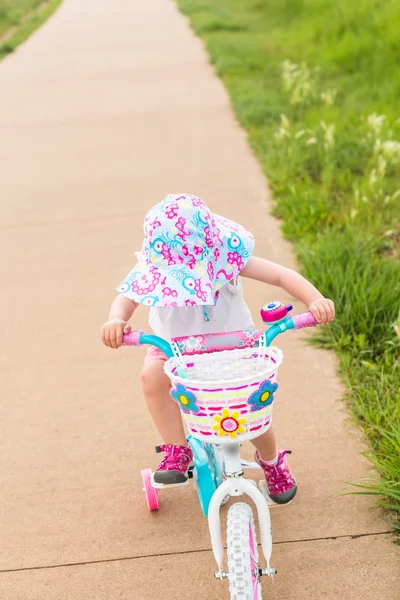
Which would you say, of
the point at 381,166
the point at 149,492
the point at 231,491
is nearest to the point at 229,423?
the point at 231,491

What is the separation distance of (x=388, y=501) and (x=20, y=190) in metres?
5.27

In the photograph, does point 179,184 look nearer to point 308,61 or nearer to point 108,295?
point 108,295

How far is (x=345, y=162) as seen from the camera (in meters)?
6.66

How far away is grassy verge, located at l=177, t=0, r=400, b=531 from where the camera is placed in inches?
155

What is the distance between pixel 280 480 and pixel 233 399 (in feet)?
3.44

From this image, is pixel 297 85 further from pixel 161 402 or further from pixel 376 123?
pixel 161 402

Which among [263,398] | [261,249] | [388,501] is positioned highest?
[263,398]

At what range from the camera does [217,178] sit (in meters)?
7.26

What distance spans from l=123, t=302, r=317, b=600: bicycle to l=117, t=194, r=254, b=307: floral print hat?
158 millimetres

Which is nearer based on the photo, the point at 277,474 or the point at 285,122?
the point at 277,474

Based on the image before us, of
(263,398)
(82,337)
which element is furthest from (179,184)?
(263,398)

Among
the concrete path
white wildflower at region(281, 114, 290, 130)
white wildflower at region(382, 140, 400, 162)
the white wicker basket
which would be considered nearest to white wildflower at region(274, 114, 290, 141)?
white wildflower at region(281, 114, 290, 130)

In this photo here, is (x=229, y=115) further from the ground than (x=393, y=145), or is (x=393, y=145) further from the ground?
(x=393, y=145)

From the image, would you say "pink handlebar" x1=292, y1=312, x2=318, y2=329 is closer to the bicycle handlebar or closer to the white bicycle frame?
the bicycle handlebar
